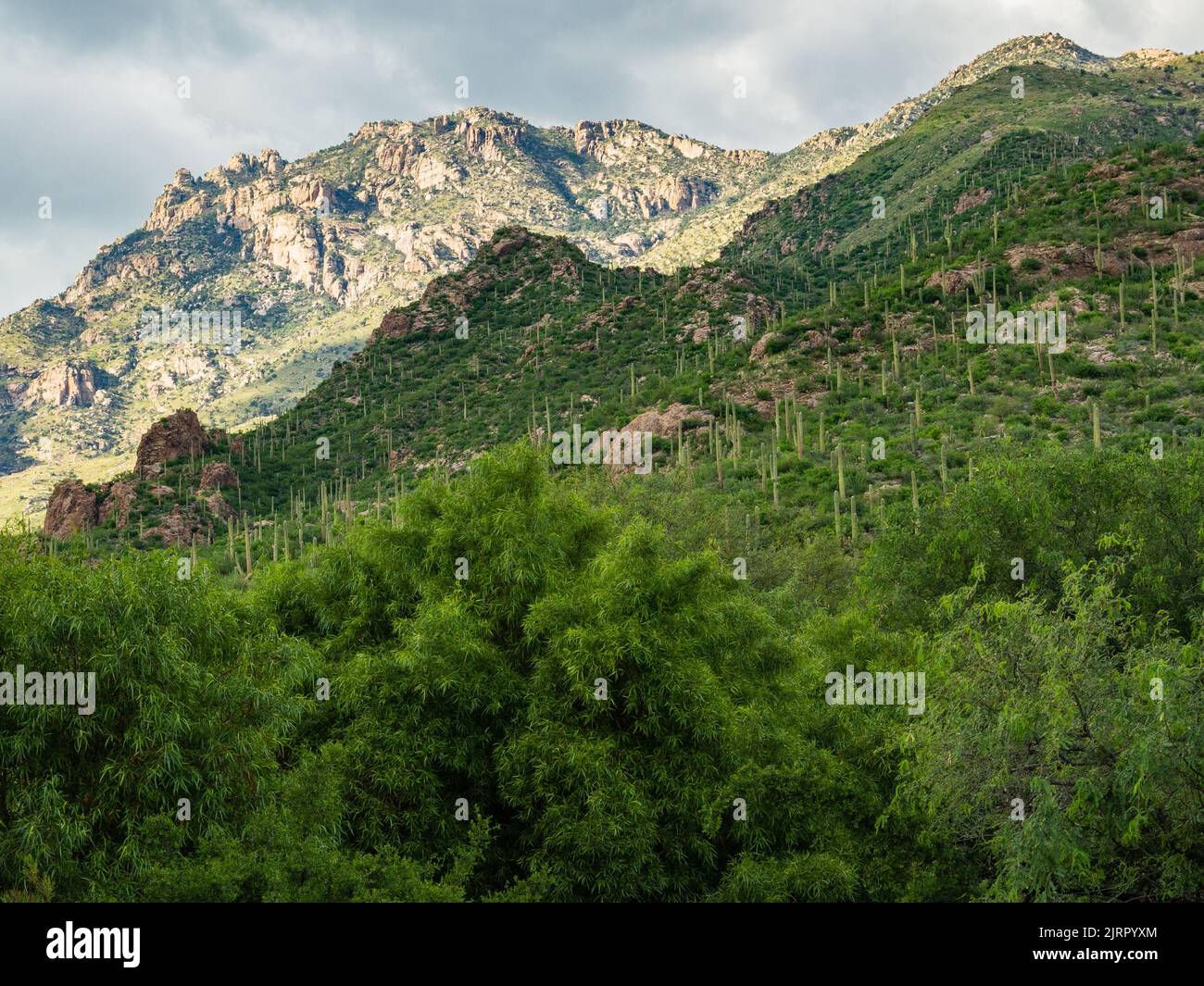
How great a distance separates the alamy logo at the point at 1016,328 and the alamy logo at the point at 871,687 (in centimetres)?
3273

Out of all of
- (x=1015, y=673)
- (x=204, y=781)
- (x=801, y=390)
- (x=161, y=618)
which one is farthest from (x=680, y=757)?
(x=801, y=390)

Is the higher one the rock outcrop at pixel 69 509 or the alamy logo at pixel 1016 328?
→ the alamy logo at pixel 1016 328

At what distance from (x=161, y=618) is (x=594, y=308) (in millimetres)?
71202

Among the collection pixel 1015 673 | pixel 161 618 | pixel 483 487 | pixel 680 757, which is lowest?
pixel 680 757

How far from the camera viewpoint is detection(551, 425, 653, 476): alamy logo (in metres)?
49.8

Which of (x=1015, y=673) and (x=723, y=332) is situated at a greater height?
(x=723, y=332)

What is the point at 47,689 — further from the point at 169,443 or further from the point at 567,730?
the point at 169,443

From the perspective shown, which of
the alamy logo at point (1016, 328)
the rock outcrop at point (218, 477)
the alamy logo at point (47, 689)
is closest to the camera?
the alamy logo at point (47, 689)

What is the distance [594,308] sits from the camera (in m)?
82.4

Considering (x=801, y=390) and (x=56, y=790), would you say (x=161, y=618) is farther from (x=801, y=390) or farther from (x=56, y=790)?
(x=801, y=390)
